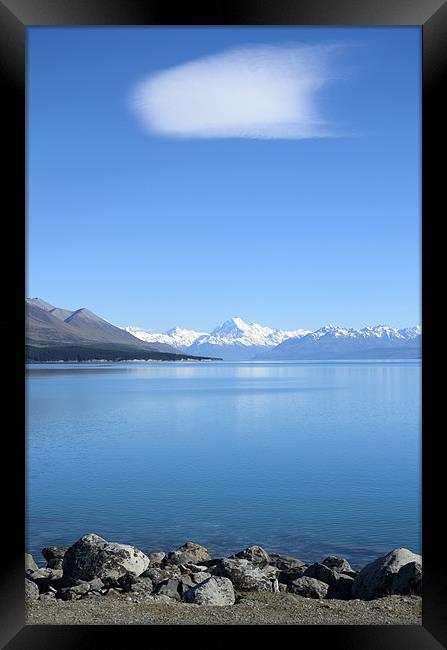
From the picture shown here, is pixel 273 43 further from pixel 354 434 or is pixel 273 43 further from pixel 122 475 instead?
pixel 122 475

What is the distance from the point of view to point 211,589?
183 inches

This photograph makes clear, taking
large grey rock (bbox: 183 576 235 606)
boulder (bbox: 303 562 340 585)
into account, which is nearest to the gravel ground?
large grey rock (bbox: 183 576 235 606)

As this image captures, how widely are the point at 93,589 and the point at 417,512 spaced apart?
775cm

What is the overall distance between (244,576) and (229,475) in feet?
31.3

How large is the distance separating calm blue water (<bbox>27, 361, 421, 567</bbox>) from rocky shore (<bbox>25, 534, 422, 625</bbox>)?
1.97 metres

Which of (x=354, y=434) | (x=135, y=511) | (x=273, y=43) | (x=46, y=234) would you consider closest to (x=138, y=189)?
(x=46, y=234)

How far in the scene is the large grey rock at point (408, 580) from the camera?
177 inches

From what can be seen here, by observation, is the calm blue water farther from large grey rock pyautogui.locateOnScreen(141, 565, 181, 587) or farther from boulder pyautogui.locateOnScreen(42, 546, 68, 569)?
large grey rock pyautogui.locateOnScreen(141, 565, 181, 587)

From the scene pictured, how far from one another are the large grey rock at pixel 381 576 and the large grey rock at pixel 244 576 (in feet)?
2.30

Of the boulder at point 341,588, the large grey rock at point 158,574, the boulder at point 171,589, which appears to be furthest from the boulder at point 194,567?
the boulder at point 341,588

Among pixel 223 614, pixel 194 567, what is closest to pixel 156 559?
pixel 194 567

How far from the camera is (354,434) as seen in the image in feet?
66.9

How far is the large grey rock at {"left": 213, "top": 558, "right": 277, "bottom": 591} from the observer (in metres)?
5.10

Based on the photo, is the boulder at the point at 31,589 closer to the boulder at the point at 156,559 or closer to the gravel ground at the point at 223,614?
the boulder at the point at 156,559
